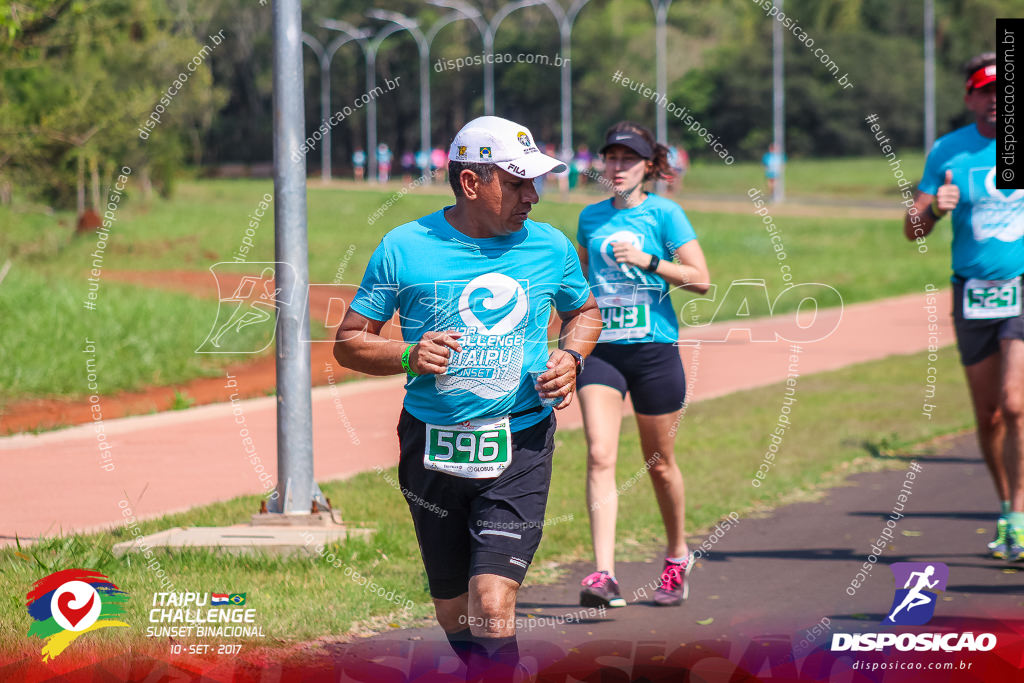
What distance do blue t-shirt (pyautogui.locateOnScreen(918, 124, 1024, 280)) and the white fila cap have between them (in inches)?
123

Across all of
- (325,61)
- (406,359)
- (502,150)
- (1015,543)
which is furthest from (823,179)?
(406,359)

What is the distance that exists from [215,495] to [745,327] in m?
11.2

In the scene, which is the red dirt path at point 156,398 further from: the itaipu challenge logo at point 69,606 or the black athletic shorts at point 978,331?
the black athletic shorts at point 978,331

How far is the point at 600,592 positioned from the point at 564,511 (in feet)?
5.92

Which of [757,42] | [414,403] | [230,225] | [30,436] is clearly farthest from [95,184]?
[757,42]

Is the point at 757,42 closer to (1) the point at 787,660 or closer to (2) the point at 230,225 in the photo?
(2) the point at 230,225

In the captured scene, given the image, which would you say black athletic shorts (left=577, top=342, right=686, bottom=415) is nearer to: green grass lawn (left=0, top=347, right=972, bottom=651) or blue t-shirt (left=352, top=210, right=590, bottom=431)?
green grass lawn (left=0, top=347, right=972, bottom=651)

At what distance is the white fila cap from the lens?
3.81 metres

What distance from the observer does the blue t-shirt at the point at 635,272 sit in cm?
577

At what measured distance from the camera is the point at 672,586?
5852mm

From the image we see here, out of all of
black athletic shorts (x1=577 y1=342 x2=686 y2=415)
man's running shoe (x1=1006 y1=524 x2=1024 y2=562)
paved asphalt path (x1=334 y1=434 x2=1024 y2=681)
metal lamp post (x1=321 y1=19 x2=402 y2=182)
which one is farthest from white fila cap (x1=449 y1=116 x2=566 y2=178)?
metal lamp post (x1=321 y1=19 x2=402 y2=182)

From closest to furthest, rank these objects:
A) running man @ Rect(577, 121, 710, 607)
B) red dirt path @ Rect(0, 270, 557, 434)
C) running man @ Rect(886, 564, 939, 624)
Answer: running man @ Rect(886, 564, 939, 624), running man @ Rect(577, 121, 710, 607), red dirt path @ Rect(0, 270, 557, 434)

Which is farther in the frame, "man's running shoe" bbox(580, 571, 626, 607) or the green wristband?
"man's running shoe" bbox(580, 571, 626, 607)

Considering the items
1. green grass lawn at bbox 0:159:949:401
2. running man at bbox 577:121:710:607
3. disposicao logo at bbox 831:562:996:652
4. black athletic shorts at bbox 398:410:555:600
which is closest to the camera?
black athletic shorts at bbox 398:410:555:600
